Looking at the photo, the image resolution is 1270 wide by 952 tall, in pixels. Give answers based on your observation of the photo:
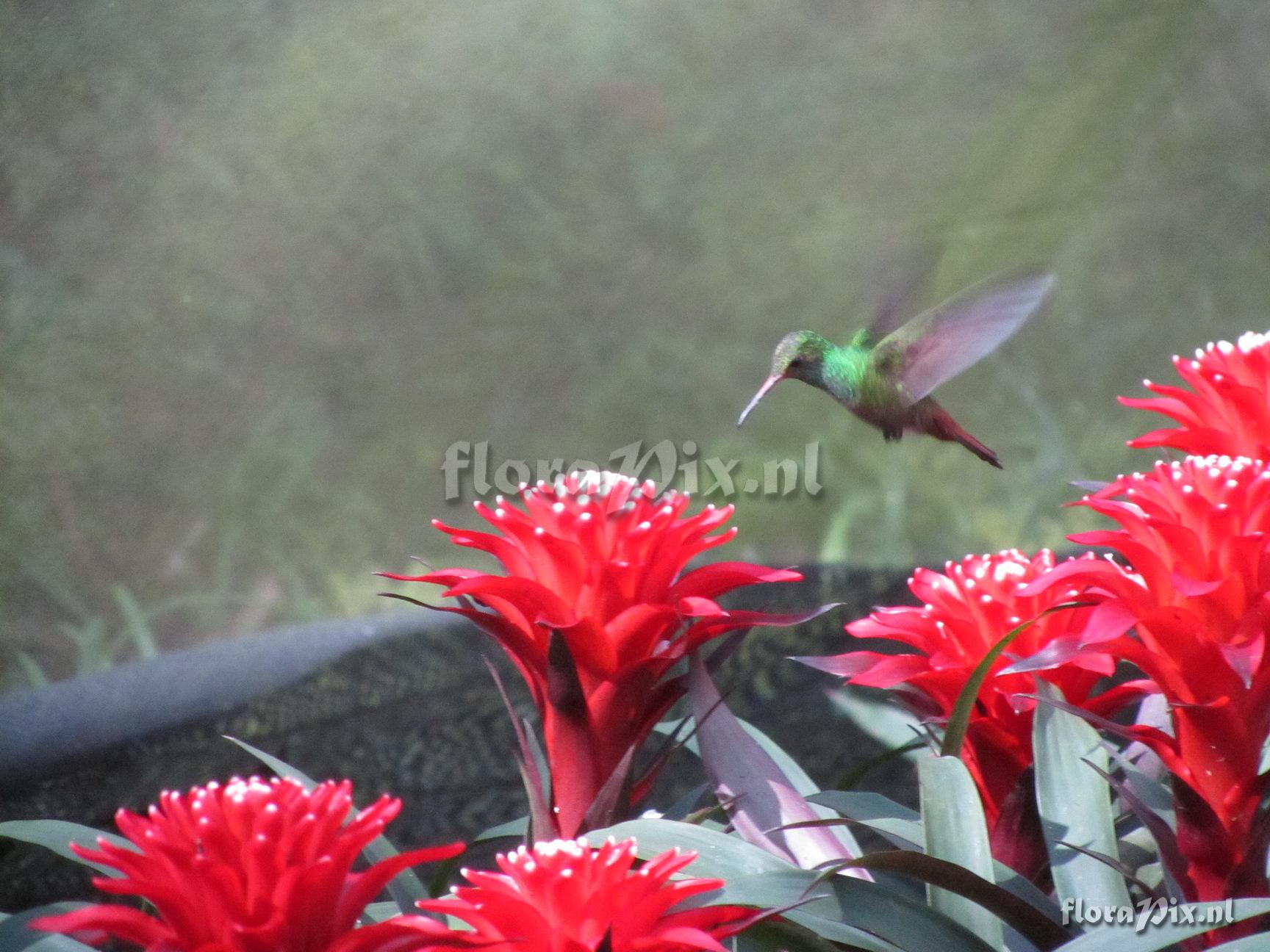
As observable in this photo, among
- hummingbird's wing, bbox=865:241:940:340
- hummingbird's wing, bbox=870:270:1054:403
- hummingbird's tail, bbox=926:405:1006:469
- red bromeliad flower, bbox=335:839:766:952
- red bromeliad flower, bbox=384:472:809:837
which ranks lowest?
red bromeliad flower, bbox=335:839:766:952

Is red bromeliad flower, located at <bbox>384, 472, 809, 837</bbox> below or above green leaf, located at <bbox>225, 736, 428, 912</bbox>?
above

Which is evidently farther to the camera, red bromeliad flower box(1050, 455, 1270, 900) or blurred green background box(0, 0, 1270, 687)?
blurred green background box(0, 0, 1270, 687)

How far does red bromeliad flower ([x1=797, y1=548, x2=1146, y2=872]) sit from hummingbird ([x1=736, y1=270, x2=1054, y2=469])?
0.76 ft

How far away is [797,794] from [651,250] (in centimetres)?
197

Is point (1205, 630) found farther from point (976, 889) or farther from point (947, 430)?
point (947, 430)

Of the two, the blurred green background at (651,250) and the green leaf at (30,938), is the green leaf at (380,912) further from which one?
the blurred green background at (651,250)

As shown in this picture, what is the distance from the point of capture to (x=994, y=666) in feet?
1.84

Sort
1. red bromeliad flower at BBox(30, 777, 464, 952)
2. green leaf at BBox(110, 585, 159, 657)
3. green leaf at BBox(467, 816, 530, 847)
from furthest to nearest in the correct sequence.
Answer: green leaf at BBox(110, 585, 159, 657)
green leaf at BBox(467, 816, 530, 847)
red bromeliad flower at BBox(30, 777, 464, 952)

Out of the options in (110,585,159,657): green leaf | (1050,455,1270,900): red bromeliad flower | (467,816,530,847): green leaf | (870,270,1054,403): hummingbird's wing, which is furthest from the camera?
(110,585,159,657): green leaf

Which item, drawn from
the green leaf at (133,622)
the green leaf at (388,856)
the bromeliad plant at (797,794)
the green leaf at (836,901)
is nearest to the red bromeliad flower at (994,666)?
the bromeliad plant at (797,794)

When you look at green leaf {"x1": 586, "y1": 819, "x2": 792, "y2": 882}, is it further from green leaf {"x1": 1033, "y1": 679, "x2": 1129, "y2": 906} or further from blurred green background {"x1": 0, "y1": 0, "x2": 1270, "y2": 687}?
blurred green background {"x1": 0, "y1": 0, "x2": 1270, "y2": 687}

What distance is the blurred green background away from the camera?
6.44ft

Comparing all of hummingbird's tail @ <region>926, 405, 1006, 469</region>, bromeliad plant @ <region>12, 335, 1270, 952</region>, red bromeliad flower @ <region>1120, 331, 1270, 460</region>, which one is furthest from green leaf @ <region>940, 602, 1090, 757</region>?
hummingbird's tail @ <region>926, 405, 1006, 469</region>

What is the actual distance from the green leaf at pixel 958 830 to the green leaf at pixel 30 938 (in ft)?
1.07
